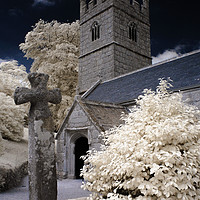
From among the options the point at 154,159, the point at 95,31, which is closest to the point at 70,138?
the point at 154,159

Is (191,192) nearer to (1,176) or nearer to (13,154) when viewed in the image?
(1,176)

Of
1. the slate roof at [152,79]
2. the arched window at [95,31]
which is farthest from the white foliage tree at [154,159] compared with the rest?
the arched window at [95,31]

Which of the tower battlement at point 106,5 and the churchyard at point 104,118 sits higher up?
the tower battlement at point 106,5

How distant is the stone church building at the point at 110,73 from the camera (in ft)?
30.9

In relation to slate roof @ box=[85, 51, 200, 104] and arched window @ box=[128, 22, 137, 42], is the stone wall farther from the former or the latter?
arched window @ box=[128, 22, 137, 42]

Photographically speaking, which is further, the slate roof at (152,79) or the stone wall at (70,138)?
the slate roof at (152,79)

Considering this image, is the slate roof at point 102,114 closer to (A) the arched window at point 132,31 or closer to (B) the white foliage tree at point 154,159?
(B) the white foliage tree at point 154,159

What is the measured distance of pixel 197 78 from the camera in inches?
373

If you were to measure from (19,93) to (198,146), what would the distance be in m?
A: 3.41

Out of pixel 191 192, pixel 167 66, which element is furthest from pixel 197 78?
pixel 191 192

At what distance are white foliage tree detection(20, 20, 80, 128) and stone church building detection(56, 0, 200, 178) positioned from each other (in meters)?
1.96

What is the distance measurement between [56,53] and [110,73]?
20.5 feet

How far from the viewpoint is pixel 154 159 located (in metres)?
4.02

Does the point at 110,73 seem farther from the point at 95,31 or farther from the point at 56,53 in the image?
the point at 56,53
